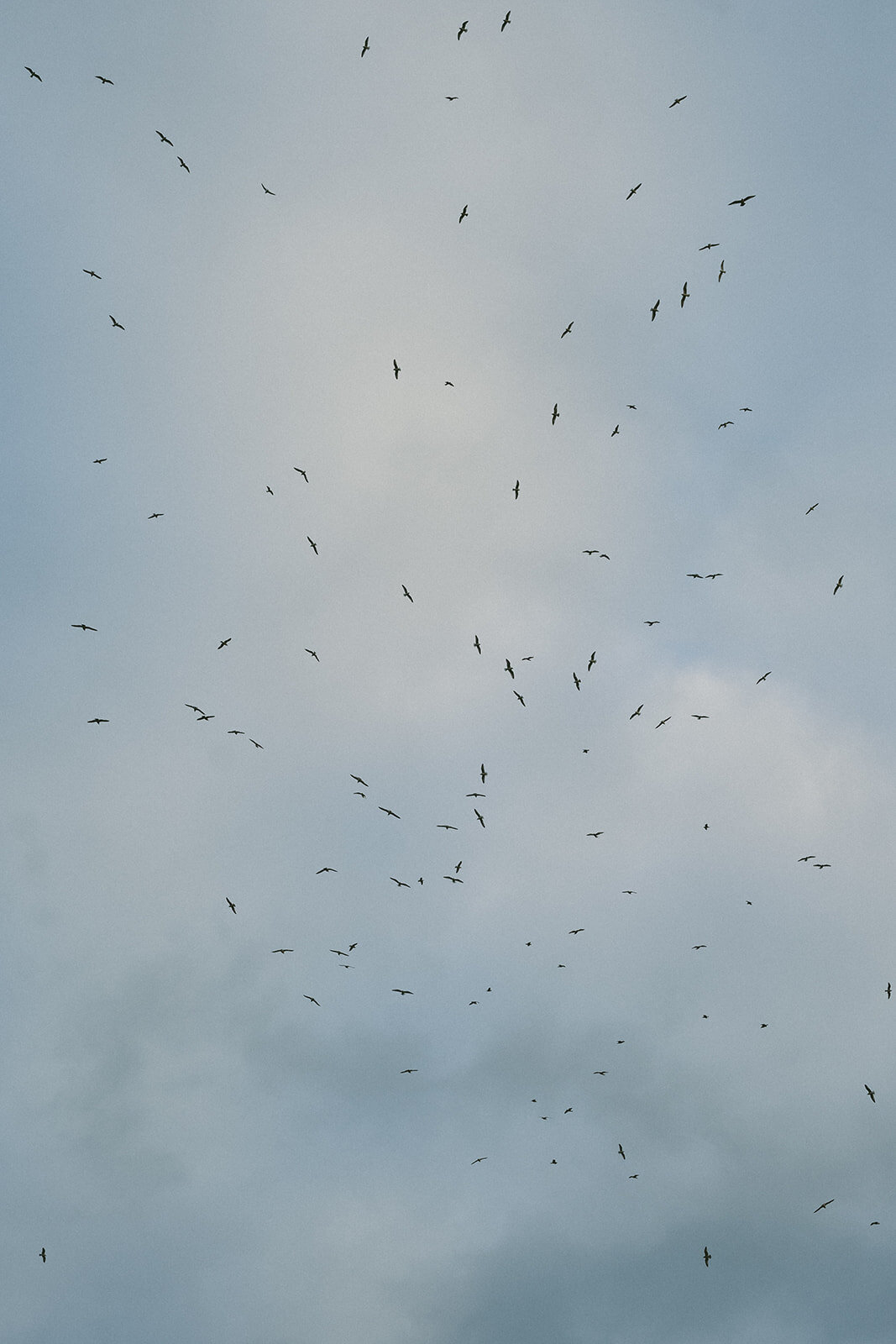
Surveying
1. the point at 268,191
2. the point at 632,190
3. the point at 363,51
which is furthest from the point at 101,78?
the point at 632,190

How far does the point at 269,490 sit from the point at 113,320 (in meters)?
17.9

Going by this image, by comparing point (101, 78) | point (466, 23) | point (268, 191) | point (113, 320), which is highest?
point (466, 23)

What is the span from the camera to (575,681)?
246 feet

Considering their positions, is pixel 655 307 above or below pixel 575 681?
above

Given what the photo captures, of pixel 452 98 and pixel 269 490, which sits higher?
pixel 452 98

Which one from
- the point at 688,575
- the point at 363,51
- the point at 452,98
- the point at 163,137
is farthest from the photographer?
the point at 688,575

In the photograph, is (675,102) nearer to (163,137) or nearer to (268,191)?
(268,191)

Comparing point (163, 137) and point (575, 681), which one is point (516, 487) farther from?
point (163, 137)

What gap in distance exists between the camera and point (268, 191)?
230ft

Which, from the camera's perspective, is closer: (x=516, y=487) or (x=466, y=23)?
(x=466, y=23)

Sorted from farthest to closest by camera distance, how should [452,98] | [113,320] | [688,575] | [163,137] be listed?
[688,575]
[113,320]
[452,98]
[163,137]

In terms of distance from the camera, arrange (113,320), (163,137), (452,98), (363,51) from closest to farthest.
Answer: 1. (363,51)
2. (163,137)
3. (452,98)
4. (113,320)

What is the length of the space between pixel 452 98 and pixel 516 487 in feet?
93.4

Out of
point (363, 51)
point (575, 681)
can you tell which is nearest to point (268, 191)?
point (363, 51)
